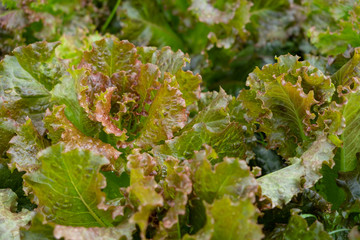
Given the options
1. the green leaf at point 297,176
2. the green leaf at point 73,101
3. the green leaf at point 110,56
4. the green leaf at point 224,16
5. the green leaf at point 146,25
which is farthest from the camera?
the green leaf at point 146,25

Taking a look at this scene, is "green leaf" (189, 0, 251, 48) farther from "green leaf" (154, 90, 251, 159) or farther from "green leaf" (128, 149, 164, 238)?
"green leaf" (128, 149, 164, 238)

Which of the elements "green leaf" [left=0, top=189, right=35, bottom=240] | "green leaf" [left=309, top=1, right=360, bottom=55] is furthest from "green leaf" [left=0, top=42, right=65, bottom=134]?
"green leaf" [left=309, top=1, right=360, bottom=55]

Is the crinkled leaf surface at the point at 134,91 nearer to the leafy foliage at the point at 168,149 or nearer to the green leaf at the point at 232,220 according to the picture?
the leafy foliage at the point at 168,149

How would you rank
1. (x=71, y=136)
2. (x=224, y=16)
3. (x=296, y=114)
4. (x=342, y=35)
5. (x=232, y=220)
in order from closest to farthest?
(x=232, y=220), (x=71, y=136), (x=296, y=114), (x=342, y=35), (x=224, y=16)

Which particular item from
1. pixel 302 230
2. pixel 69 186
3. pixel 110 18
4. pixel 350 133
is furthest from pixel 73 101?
pixel 110 18

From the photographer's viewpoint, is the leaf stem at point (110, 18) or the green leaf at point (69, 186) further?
the leaf stem at point (110, 18)

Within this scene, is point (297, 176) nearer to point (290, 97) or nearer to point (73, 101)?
point (290, 97)

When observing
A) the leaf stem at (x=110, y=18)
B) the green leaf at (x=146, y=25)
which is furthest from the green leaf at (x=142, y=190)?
the leaf stem at (x=110, y=18)
